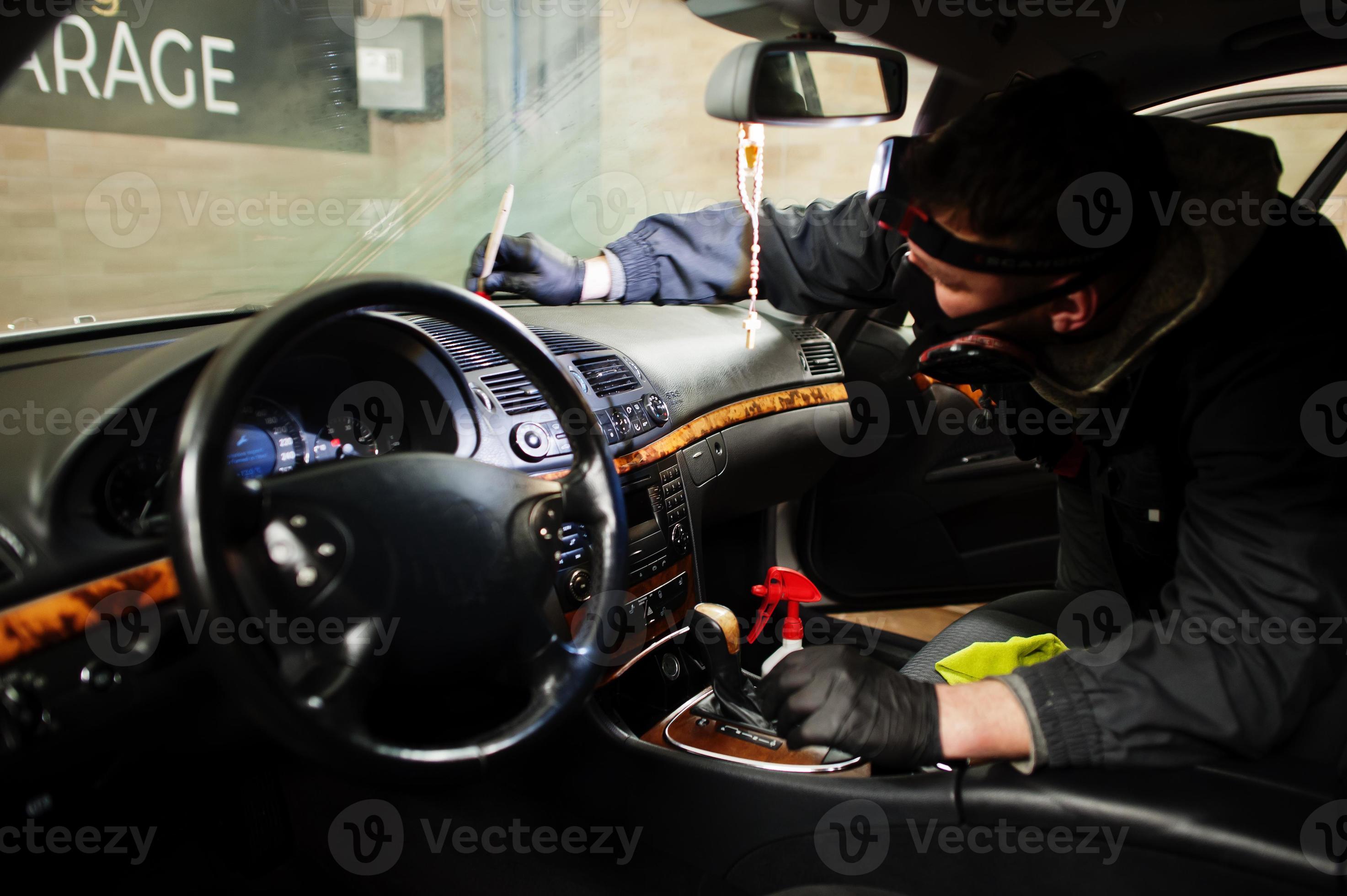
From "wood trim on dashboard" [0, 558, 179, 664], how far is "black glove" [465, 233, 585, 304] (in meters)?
0.86

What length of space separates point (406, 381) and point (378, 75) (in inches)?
192

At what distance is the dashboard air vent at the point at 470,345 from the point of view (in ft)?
4.67

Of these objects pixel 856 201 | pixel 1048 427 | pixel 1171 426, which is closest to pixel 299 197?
pixel 856 201

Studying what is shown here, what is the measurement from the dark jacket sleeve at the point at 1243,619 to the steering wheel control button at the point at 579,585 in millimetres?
636

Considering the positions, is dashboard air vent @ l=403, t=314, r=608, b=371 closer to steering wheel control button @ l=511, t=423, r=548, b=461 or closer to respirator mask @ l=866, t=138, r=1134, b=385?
steering wheel control button @ l=511, t=423, r=548, b=461

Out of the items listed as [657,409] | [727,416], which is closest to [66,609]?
[657,409]

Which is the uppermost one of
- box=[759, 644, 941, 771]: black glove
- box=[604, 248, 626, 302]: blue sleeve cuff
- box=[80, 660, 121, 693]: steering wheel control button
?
box=[604, 248, 626, 302]: blue sleeve cuff

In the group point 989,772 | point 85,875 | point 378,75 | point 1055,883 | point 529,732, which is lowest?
point 85,875

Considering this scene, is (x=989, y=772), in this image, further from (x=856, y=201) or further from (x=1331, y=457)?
(x=856, y=201)

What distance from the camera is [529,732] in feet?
3.17

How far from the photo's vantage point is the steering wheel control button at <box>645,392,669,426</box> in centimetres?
169

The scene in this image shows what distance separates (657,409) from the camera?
171cm

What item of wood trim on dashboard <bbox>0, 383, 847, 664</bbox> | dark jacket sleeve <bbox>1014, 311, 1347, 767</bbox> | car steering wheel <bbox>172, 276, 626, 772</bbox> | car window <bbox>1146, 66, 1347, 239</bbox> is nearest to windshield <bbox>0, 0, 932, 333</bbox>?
car steering wheel <bbox>172, 276, 626, 772</bbox>

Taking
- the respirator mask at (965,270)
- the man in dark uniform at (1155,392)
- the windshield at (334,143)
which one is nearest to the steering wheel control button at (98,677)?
the windshield at (334,143)
